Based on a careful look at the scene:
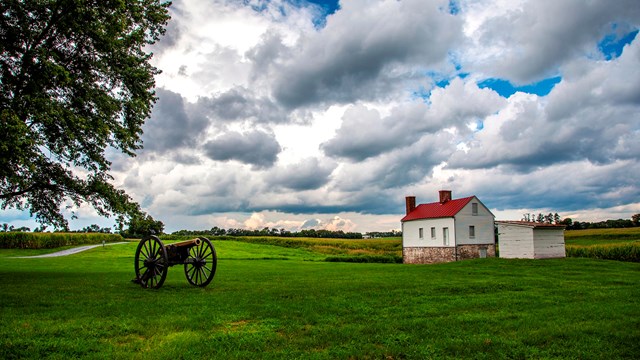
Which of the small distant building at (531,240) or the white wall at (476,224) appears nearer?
the small distant building at (531,240)

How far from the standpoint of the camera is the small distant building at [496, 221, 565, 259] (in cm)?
3681

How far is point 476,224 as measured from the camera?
149ft

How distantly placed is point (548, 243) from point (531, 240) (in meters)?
1.85

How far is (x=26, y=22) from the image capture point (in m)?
18.1

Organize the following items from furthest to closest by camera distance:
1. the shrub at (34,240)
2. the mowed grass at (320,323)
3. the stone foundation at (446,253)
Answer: the shrub at (34,240), the stone foundation at (446,253), the mowed grass at (320,323)

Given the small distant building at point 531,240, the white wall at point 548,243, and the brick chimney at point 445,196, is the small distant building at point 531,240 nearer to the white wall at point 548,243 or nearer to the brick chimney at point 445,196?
the white wall at point 548,243

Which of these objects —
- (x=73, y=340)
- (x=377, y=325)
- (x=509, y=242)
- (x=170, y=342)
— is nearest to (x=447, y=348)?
(x=377, y=325)

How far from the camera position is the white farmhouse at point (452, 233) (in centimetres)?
4431

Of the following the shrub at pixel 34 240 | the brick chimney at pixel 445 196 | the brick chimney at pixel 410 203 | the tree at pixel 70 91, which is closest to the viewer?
the tree at pixel 70 91

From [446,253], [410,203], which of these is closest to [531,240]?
[446,253]

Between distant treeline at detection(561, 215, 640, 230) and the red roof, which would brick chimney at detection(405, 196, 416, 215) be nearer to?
the red roof

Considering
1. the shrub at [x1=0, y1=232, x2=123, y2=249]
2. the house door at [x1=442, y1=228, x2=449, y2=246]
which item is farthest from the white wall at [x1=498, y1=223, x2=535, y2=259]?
the shrub at [x1=0, y1=232, x2=123, y2=249]

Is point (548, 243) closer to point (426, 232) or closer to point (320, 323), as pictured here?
point (426, 232)

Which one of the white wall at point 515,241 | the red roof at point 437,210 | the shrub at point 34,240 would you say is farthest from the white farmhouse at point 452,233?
the shrub at point 34,240
